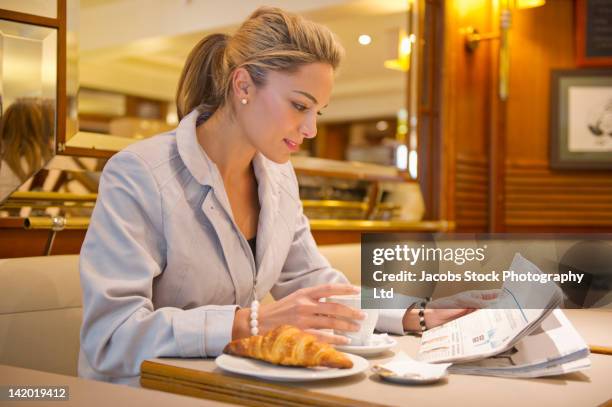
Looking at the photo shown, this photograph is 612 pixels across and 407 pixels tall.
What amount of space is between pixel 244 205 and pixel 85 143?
0.57 m

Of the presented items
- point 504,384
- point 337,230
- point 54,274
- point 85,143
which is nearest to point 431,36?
point 337,230

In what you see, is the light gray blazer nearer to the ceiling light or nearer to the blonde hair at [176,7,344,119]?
the blonde hair at [176,7,344,119]

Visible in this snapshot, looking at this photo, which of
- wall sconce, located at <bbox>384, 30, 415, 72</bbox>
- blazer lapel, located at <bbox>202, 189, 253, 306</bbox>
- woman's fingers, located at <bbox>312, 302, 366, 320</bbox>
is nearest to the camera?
woman's fingers, located at <bbox>312, 302, 366, 320</bbox>

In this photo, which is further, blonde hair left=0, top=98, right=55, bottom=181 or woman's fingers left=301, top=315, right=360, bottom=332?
blonde hair left=0, top=98, right=55, bottom=181

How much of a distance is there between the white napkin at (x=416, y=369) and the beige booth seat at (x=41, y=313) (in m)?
0.81

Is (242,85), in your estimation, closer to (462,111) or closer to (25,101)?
(25,101)

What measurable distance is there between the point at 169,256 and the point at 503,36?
301 cm

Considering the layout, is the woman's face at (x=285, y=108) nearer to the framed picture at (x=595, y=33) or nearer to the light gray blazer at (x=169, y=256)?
the light gray blazer at (x=169, y=256)

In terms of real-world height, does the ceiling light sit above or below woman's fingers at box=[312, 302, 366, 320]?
above

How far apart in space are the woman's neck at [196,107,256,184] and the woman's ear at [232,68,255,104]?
57 millimetres

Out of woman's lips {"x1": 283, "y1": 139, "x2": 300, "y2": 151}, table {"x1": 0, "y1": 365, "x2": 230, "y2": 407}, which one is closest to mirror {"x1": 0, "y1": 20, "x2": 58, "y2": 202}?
woman's lips {"x1": 283, "y1": 139, "x2": 300, "y2": 151}

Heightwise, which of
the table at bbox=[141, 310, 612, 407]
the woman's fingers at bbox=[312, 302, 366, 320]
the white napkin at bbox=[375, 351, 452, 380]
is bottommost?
the table at bbox=[141, 310, 612, 407]

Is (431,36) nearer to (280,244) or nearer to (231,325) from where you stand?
(280,244)

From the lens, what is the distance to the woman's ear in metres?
1.50
